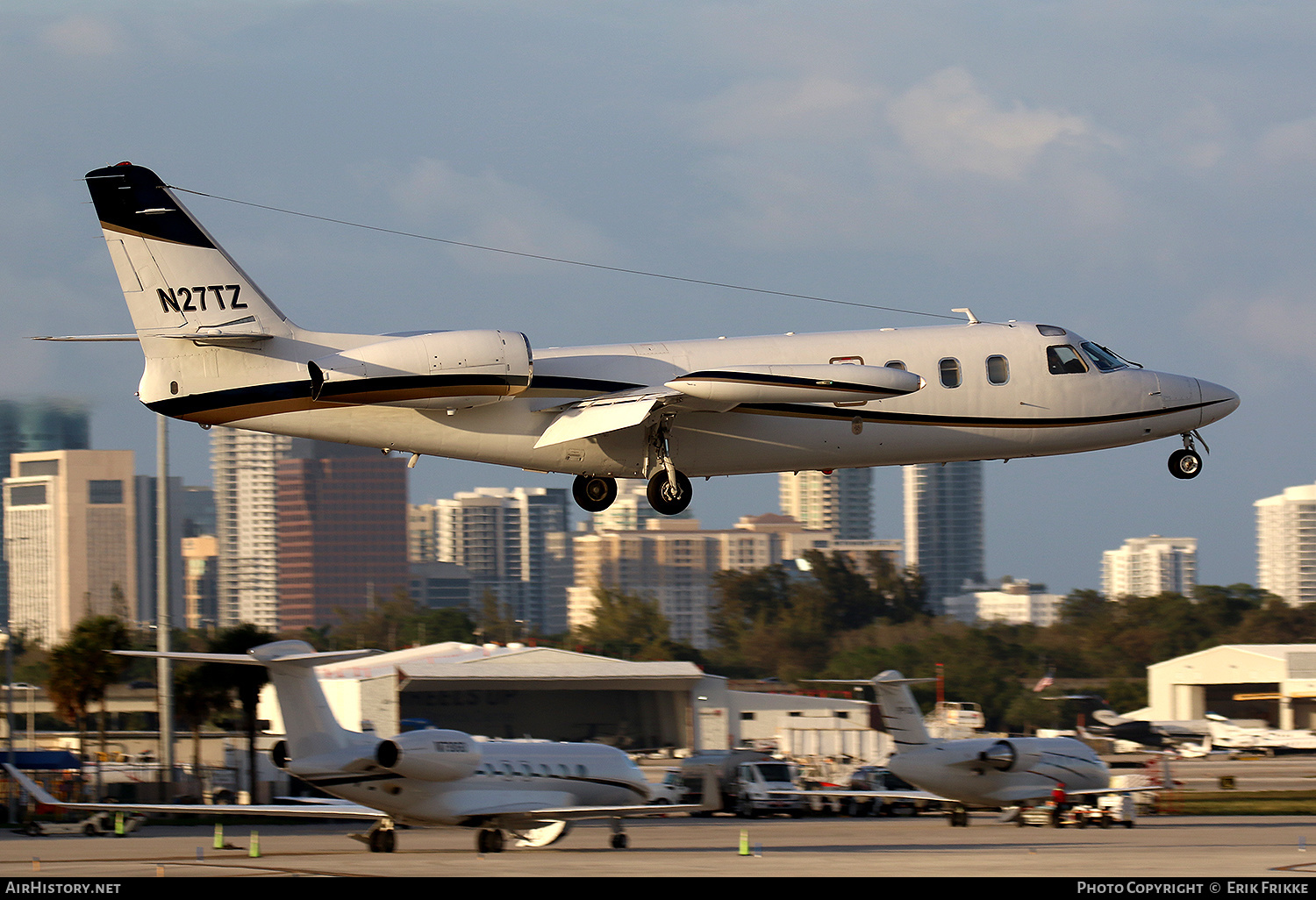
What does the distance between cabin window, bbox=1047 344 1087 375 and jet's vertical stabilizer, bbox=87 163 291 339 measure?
13.7 metres

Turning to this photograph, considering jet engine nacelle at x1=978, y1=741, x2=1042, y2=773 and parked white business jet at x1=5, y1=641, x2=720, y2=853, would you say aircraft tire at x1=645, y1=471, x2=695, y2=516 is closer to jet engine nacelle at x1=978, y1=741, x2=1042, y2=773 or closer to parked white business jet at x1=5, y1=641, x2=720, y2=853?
parked white business jet at x1=5, y1=641, x2=720, y2=853

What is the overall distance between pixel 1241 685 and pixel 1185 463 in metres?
52.2

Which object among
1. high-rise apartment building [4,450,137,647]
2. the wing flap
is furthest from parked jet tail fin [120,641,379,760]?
high-rise apartment building [4,450,137,647]

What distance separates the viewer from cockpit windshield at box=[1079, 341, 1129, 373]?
29484 mm

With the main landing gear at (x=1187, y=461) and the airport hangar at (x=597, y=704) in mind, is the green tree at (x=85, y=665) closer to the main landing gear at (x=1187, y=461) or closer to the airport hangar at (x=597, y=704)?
the airport hangar at (x=597, y=704)

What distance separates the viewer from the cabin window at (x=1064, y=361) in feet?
94.8

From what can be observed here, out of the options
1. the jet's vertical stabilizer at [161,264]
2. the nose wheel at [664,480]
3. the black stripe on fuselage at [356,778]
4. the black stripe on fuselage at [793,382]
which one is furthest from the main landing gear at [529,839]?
the jet's vertical stabilizer at [161,264]

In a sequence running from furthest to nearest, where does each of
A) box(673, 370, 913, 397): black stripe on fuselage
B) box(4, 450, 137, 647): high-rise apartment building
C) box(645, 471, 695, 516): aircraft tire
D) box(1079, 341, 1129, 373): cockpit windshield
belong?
box(4, 450, 137, 647): high-rise apartment building, box(1079, 341, 1129, 373): cockpit windshield, box(645, 471, 695, 516): aircraft tire, box(673, 370, 913, 397): black stripe on fuselage

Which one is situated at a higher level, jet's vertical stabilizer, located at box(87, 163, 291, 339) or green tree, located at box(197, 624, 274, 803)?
jet's vertical stabilizer, located at box(87, 163, 291, 339)

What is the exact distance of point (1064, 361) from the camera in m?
29.1

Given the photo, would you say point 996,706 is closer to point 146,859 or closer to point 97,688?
point 97,688

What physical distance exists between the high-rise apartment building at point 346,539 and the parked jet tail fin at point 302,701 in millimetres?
137722

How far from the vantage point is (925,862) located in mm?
27422

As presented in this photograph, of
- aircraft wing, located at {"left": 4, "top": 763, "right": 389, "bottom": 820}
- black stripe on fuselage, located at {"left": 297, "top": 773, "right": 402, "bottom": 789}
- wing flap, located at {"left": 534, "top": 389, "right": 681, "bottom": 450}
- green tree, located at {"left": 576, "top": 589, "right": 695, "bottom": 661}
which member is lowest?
green tree, located at {"left": 576, "top": 589, "right": 695, "bottom": 661}
